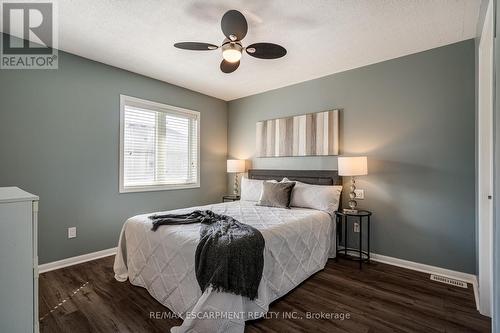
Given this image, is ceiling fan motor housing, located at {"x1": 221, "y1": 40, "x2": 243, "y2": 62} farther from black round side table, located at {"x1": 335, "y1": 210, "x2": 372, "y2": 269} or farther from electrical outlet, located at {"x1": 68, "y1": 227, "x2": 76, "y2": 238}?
electrical outlet, located at {"x1": 68, "y1": 227, "x2": 76, "y2": 238}

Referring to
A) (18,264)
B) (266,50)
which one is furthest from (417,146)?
(18,264)

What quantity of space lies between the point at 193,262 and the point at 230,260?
11.9 inches

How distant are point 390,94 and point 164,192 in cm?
361

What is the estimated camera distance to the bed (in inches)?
66.1

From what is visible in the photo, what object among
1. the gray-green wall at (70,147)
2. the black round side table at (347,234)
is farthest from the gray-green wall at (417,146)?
the gray-green wall at (70,147)

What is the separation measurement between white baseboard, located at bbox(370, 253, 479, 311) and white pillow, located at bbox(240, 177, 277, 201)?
181 cm

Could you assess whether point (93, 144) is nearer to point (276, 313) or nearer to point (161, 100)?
point (161, 100)

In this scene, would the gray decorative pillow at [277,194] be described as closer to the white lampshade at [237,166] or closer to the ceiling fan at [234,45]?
the white lampshade at [237,166]

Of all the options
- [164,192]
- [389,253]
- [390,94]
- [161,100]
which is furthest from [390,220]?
[161,100]

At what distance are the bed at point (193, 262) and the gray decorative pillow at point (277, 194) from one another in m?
0.27

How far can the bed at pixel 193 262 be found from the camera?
168 cm

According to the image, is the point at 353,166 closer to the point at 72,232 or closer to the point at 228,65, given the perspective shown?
the point at 228,65

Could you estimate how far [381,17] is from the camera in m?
2.23

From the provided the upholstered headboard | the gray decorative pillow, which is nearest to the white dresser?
the gray decorative pillow
